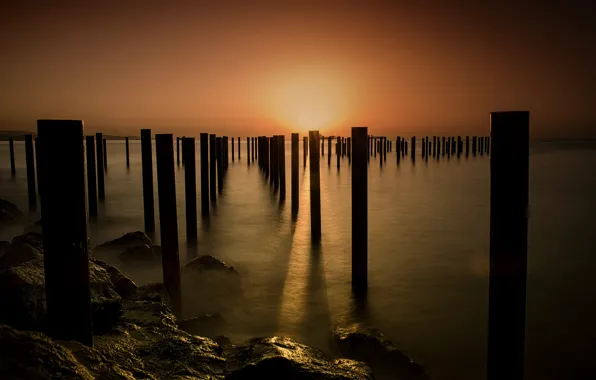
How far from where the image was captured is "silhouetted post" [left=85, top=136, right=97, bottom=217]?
907 cm

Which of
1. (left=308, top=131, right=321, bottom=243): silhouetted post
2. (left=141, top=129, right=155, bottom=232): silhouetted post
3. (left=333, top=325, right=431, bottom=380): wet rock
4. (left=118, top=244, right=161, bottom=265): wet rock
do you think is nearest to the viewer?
(left=333, top=325, right=431, bottom=380): wet rock

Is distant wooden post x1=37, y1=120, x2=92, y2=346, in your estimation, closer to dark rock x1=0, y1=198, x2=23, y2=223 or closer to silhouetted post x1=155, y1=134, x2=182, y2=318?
silhouetted post x1=155, y1=134, x2=182, y2=318

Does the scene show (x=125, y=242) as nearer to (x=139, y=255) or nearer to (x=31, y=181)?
(x=139, y=255)

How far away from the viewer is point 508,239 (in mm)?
2779

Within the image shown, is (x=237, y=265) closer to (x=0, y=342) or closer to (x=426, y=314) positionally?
(x=426, y=314)

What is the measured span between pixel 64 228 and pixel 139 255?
4049 millimetres

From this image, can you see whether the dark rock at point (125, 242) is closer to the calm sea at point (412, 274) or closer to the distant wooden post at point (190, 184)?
the calm sea at point (412, 274)

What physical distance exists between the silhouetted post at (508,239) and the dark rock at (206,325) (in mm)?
2441

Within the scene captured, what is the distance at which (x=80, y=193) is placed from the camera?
249 centimetres

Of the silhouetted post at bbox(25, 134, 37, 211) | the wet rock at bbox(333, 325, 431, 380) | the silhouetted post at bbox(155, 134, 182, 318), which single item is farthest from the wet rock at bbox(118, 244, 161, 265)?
the silhouetted post at bbox(25, 134, 37, 211)

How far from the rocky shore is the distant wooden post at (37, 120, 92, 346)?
0.13 meters

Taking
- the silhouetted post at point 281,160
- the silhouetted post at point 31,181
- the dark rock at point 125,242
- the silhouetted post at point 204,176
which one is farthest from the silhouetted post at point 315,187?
the silhouetted post at point 31,181

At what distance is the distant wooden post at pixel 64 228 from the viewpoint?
2.41m

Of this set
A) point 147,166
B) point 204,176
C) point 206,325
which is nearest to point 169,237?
point 206,325
